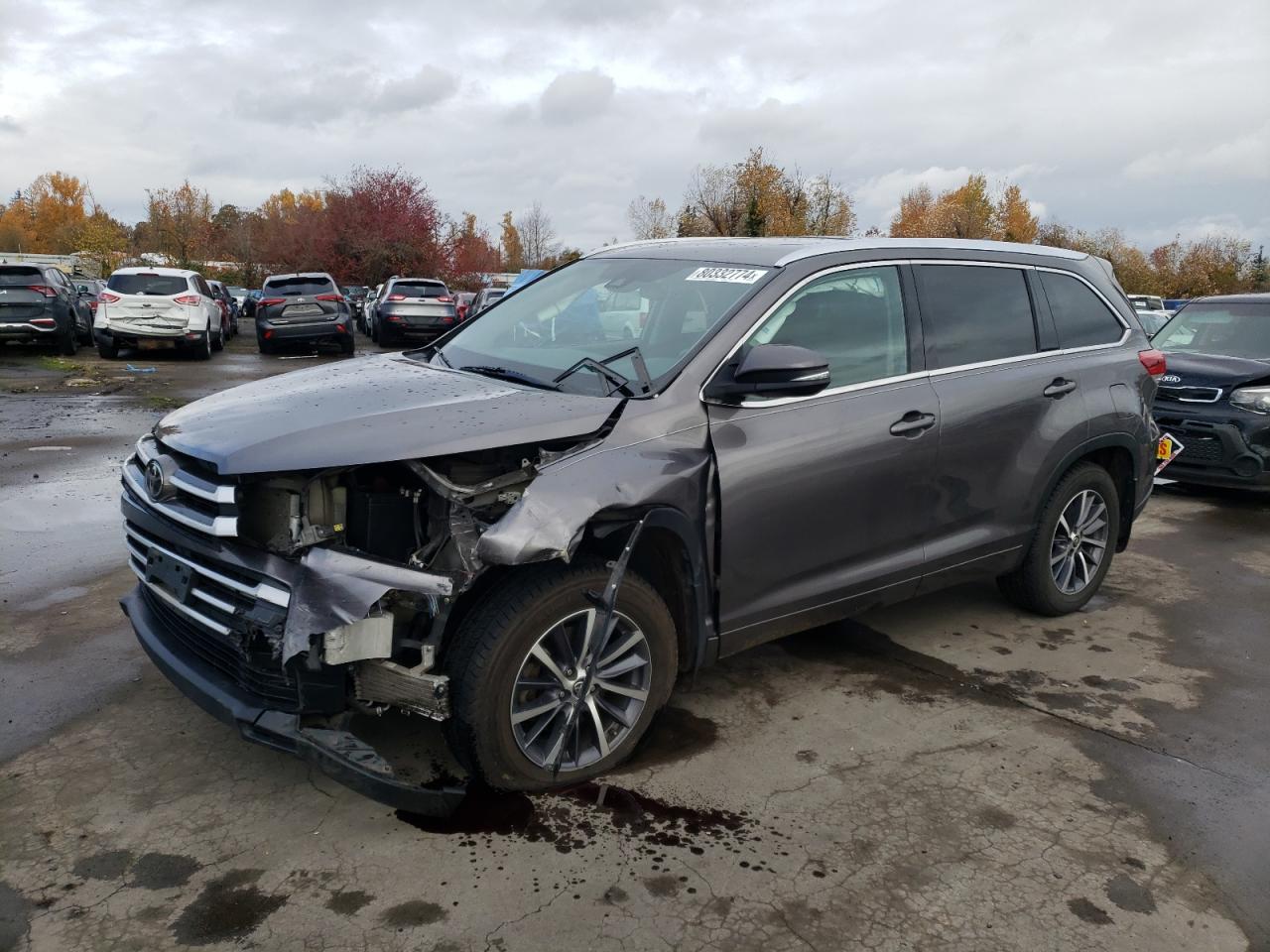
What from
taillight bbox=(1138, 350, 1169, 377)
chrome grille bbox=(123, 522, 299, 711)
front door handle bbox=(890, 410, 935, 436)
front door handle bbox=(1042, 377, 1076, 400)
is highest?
taillight bbox=(1138, 350, 1169, 377)

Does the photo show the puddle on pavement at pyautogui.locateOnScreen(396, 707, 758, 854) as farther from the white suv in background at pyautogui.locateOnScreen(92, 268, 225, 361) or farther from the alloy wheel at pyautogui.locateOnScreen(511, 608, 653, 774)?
the white suv in background at pyautogui.locateOnScreen(92, 268, 225, 361)

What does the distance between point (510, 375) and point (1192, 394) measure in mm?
6673

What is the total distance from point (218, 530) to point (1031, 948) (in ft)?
8.70

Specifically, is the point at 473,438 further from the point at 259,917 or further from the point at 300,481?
A: the point at 259,917

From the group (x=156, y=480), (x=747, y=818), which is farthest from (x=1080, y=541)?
(x=156, y=480)

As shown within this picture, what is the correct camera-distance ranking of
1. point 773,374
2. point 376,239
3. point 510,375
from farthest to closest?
point 376,239, point 510,375, point 773,374

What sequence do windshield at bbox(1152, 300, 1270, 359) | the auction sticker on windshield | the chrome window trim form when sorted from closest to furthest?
the chrome window trim
the auction sticker on windshield
windshield at bbox(1152, 300, 1270, 359)

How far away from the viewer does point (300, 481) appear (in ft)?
9.71

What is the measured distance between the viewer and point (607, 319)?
4047mm

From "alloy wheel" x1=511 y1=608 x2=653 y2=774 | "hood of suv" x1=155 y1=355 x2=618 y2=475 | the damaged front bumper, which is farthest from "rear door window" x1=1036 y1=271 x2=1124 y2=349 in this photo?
the damaged front bumper

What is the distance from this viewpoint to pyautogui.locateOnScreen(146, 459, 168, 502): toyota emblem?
3.20 m

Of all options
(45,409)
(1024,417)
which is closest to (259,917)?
(1024,417)

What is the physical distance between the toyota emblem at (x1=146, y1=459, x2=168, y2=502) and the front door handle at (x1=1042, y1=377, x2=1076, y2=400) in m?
3.86

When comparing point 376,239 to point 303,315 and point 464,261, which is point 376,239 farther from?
point 303,315
